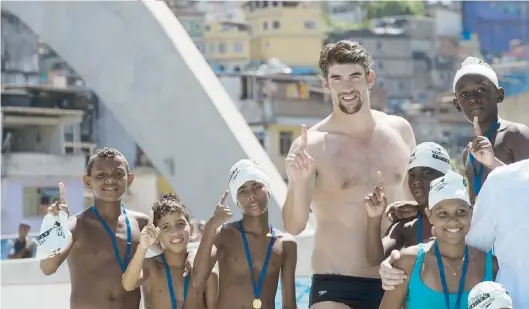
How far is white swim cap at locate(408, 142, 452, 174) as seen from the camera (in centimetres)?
416

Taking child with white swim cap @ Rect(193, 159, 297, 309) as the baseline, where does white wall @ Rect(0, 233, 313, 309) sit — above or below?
below

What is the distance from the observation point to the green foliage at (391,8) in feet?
206

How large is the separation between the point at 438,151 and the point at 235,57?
48667mm

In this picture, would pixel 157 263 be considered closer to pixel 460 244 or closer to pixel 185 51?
pixel 460 244

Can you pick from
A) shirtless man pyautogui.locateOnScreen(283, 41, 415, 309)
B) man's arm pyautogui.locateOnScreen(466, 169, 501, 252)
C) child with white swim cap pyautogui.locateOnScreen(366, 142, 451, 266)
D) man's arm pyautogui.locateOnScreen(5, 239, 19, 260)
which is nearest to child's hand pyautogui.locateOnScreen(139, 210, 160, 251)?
shirtless man pyautogui.locateOnScreen(283, 41, 415, 309)

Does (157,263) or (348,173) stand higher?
(348,173)

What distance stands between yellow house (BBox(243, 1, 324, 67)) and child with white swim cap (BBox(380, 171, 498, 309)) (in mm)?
46876

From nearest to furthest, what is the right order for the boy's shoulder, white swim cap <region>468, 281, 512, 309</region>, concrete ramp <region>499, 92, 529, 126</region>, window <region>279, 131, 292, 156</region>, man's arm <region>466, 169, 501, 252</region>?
white swim cap <region>468, 281, 512, 309</region> → man's arm <region>466, 169, 501, 252</region> → the boy's shoulder → concrete ramp <region>499, 92, 529, 126</region> → window <region>279, 131, 292, 156</region>

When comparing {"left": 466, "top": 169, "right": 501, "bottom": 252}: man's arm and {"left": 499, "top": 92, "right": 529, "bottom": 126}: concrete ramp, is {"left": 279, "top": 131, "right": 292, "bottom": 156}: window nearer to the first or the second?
{"left": 499, "top": 92, "right": 529, "bottom": 126}: concrete ramp

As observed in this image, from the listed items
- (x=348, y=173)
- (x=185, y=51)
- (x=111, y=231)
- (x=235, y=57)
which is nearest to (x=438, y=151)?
(x=348, y=173)

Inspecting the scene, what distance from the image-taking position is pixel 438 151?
4207 mm

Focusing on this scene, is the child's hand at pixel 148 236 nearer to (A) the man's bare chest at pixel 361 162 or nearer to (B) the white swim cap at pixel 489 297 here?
(A) the man's bare chest at pixel 361 162

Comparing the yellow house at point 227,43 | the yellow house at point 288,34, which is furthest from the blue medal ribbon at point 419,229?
the yellow house at point 227,43

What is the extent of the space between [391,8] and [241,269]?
60206 millimetres
